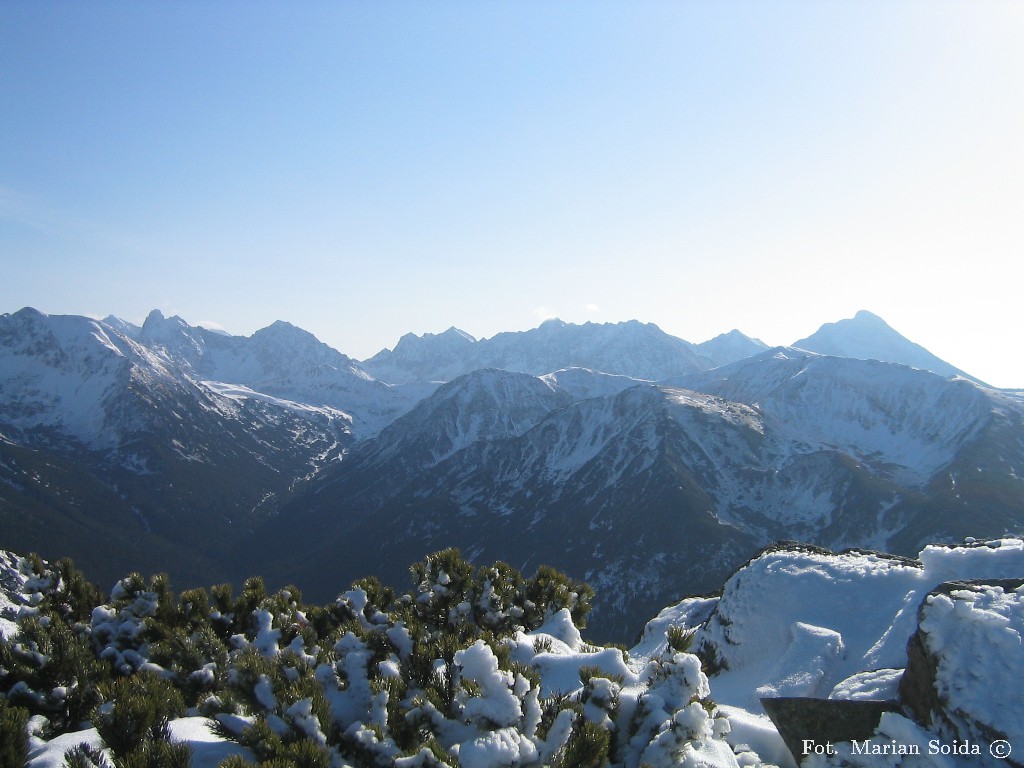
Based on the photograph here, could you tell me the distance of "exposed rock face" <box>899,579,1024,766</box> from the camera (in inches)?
449

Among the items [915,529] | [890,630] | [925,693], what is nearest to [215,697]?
[925,693]

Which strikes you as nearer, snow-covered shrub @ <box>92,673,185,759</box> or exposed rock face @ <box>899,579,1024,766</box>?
snow-covered shrub @ <box>92,673,185,759</box>

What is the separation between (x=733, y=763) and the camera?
34.7 feet

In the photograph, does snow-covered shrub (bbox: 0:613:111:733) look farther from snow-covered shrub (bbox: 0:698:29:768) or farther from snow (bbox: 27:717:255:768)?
snow-covered shrub (bbox: 0:698:29:768)

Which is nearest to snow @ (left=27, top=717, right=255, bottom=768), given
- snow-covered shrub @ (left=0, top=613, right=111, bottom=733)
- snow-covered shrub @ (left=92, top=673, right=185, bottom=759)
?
snow-covered shrub @ (left=92, top=673, right=185, bottom=759)

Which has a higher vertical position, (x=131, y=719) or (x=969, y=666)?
(x=131, y=719)

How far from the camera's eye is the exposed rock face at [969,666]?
11398 millimetres

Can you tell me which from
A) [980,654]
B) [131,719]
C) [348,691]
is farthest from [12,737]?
[980,654]

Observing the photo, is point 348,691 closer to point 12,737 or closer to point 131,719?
point 131,719

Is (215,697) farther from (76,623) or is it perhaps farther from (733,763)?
(76,623)

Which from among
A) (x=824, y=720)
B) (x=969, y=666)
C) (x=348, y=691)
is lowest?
(x=824, y=720)

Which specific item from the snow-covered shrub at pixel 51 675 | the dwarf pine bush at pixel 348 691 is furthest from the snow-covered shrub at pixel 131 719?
the snow-covered shrub at pixel 51 675

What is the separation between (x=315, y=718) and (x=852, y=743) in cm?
1102

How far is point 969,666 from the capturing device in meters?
12.0
